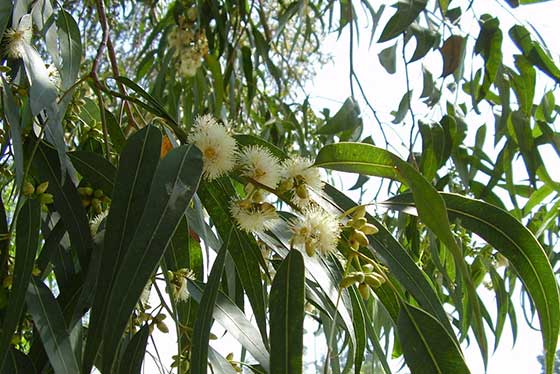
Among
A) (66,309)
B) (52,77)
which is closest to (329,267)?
(66,309)

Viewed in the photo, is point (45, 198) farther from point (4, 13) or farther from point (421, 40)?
point (421, 40)

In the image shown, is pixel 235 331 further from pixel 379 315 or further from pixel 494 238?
pixel 379 315

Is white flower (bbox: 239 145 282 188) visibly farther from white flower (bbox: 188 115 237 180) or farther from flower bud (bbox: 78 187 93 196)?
flower bud (bbox: 78 187 93 196)

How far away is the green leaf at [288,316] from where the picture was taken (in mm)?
574

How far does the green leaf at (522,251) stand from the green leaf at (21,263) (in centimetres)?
38

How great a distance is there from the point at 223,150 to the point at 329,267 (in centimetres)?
15

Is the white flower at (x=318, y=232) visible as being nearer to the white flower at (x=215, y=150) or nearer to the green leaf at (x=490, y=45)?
the white flower at (x=215, y=150)

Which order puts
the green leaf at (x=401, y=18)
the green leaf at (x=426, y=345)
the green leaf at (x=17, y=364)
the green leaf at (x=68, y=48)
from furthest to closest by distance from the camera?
1. the green leaf at (x=401, y=18)
2. the green leaf at (x=68, y=48)
3. the green leaf at (x=17, y=364)
4. the green leaf at (x=426, y=345)

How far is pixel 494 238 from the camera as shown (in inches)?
27.6

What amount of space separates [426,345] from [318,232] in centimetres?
12

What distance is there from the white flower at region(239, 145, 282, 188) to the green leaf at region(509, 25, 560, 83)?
987 millimetres

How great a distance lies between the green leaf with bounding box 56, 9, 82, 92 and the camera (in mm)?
955

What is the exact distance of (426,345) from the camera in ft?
2.09

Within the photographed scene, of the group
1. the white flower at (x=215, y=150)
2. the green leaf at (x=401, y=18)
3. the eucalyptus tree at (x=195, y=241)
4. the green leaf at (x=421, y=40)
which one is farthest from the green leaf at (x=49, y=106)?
the green leaf at (x=421, y=40)
